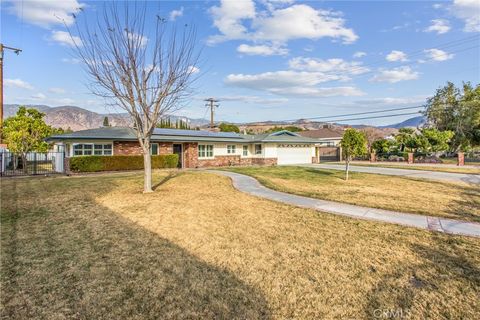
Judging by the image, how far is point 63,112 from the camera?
155 metres

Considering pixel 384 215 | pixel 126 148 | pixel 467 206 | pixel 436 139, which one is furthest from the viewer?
pixel 436 139

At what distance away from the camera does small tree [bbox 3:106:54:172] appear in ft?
61.6

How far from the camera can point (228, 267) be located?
→ 3.93 m

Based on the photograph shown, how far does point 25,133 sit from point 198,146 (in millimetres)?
12613

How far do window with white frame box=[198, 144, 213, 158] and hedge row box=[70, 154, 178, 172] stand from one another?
2.76 m

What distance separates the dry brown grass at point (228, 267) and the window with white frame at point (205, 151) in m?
16.8

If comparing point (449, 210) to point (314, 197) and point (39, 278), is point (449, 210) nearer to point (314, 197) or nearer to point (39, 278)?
point (314, 197)

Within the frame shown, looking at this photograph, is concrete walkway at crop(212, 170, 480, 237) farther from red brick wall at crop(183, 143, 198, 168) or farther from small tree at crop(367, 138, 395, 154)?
small tree at crop(367, 138, 395, 154)

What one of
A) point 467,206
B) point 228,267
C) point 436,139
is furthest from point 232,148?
point 436,139

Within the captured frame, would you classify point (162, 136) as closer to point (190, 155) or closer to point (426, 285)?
point (190, 155)

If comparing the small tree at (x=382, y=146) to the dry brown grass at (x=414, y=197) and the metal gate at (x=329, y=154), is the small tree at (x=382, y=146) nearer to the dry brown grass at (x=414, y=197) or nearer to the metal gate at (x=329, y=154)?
the metal gate at (x=329, y=154)

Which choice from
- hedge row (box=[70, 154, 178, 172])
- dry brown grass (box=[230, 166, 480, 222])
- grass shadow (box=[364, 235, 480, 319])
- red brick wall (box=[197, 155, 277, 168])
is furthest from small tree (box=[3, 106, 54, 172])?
grass shadow (box=[364, 235, 480, 319])

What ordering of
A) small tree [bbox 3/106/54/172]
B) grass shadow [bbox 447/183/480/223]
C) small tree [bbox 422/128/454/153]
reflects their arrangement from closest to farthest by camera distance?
1. grass shadow [bbox 447/183/480/223]
2. small tree [bbox 3/106/54/172]
3. small tree [bbox 422/128/454/153]

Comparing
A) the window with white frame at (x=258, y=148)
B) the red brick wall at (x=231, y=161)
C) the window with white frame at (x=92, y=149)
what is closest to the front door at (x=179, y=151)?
the red brick wall at (x=231, y=161)
